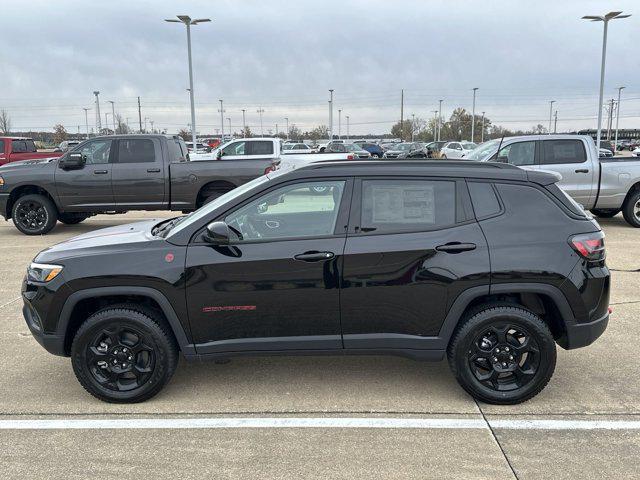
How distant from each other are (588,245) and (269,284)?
218cm

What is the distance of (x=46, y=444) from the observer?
3.29m

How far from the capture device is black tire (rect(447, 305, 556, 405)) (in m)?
3.65

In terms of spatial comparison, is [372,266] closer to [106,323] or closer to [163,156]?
[106,323]

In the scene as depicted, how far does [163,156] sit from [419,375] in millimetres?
7894

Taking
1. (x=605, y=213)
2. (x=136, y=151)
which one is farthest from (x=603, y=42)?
(x=136, y=151)

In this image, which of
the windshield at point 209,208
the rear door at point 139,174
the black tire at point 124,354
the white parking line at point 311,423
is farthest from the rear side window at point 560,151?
the black tire at point 124,354

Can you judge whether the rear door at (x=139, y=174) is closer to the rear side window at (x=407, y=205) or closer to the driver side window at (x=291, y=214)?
the driver side window at (x=291, y=214)

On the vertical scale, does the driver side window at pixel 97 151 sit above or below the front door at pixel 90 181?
above

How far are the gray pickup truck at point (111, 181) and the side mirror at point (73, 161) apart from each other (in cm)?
2

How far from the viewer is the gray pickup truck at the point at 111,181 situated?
1040 cm

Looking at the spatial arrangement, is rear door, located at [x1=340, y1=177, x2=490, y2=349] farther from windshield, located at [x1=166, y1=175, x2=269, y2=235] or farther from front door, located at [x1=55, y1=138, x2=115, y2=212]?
front door, located at [x1=55, y1=138, x2=115, y2=212]

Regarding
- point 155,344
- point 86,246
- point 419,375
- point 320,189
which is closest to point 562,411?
point 419,375

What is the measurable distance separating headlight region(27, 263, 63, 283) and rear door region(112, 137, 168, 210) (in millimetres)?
6907

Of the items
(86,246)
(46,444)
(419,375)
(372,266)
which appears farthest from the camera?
(419,375)
